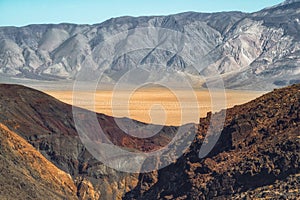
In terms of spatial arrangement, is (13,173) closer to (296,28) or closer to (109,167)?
(109,167)

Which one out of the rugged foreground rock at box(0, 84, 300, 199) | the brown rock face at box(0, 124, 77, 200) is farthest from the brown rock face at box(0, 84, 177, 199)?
the brown rock face at box(0, 124, 77, 200)

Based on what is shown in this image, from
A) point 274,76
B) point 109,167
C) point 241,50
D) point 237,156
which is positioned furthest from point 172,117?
point 241,50

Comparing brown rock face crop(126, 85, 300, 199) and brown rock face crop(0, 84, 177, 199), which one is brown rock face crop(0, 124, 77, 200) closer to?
brown rock face crop(0, 84, 177, 199)

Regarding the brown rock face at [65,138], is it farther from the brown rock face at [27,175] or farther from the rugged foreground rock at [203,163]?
the brown rock face at [27,175]

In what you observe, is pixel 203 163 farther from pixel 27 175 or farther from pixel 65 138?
pixel 65 138

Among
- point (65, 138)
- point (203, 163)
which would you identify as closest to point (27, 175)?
point (65, 138)

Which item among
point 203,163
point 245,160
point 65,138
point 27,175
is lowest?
point 65,138

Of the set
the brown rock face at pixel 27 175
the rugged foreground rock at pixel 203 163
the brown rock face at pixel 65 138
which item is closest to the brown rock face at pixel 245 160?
the rugged foreground rock at pixel 203 163

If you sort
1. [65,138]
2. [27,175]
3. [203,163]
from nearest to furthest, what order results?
[27,175]
[203,163]
[65,138]
